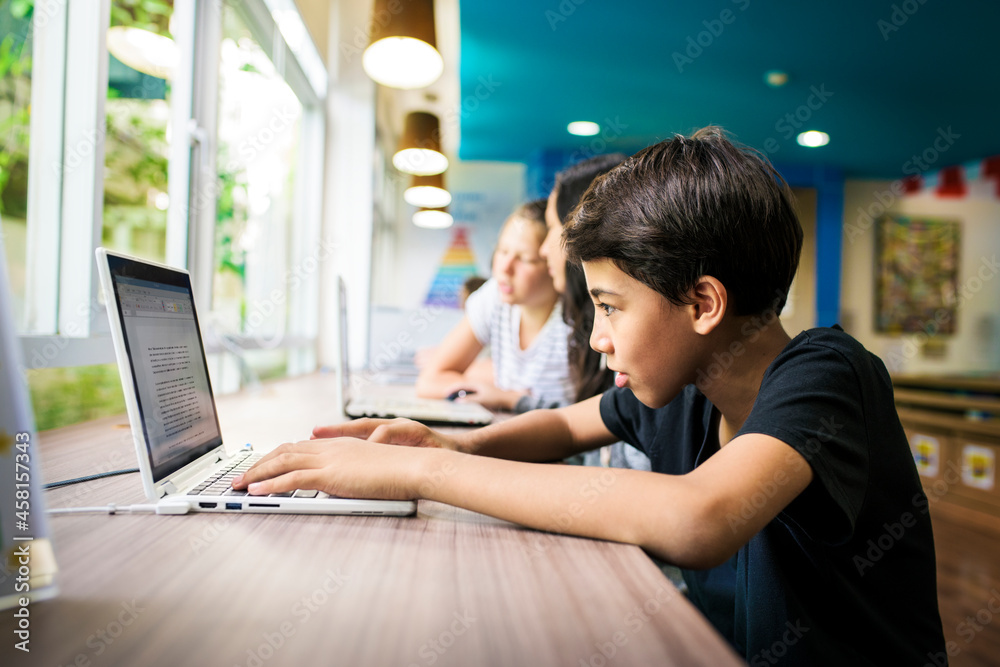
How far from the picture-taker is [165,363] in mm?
779

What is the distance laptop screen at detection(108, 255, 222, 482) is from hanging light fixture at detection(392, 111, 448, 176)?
3.32 m

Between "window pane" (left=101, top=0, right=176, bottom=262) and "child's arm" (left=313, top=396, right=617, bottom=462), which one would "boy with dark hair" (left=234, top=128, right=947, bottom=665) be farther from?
"window pane" (left=101, top=0, right=176, bottom=262)

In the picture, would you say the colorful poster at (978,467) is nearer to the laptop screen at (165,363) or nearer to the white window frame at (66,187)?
the laptop screen at (165,363)

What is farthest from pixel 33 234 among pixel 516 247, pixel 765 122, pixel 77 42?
pixel 765 122

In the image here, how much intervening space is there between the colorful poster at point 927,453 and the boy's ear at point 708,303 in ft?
13.7

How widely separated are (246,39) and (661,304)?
107 inches

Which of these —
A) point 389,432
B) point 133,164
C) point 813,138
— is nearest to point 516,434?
point 389,432

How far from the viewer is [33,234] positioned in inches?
56.2

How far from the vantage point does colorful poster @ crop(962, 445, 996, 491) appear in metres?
3.66
